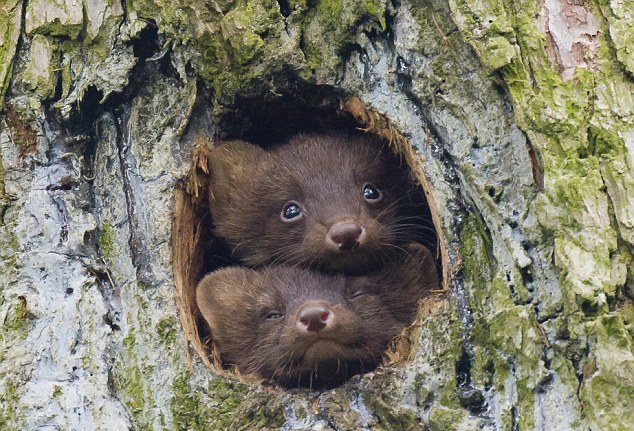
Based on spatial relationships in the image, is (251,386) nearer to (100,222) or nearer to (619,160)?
(100,222)

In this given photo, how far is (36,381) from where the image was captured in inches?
155

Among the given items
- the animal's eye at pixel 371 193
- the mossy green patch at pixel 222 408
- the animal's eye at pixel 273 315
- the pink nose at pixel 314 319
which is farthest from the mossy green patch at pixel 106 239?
Result: the animal's eye at pixel 371 193

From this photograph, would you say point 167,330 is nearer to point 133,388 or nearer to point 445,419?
point 133,388

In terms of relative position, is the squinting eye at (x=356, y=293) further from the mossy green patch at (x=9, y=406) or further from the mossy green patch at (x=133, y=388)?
the mossy green patch at (x=9, y=406)

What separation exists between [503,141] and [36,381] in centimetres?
224

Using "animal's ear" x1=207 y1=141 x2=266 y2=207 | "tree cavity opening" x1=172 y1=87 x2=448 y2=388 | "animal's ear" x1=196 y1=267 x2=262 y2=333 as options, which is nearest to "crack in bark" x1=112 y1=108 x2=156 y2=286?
"tree cavity opening" x1=172 y1=87 x2=448 y2=388

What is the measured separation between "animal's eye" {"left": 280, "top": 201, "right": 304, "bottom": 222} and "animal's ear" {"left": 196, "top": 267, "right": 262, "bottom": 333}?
382 millimetres

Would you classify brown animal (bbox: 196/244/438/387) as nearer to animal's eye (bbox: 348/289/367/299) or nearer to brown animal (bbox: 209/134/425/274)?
animal's eye (bbox: 348/289/367/299)

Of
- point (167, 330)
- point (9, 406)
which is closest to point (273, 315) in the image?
point (167, 330)

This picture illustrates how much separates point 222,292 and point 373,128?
4.29 ft

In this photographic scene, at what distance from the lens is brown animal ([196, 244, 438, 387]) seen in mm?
4516

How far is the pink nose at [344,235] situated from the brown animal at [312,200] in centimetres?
6

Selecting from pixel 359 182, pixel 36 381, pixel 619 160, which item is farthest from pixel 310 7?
pixel 36 381

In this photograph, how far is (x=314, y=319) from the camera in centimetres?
441
